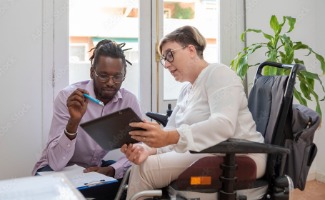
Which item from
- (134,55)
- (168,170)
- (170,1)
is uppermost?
(170,1)

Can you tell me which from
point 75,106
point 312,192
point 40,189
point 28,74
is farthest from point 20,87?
point 312,192

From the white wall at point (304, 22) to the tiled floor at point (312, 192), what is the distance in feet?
0.36

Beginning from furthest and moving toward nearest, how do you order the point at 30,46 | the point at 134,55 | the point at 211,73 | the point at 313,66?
the point at 313,66
the point at 134,55
the point at 30,46
the point at 211,73

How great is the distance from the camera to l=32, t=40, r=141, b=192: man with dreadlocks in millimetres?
1419

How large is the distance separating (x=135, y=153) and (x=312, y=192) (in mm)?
1904

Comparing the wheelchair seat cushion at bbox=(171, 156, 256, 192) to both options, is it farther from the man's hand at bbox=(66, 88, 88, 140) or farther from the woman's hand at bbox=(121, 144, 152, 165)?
the man's hand at bbox=(66, 88, 88, 140)

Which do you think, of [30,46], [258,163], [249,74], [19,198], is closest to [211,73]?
[258,163]

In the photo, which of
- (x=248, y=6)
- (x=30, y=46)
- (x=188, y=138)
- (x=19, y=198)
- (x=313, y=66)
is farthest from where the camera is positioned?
(x=313, y=66)

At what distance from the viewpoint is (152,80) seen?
2.21 metres

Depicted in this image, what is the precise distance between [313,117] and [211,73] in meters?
0.42

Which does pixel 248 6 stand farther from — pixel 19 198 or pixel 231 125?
pixel 19 198

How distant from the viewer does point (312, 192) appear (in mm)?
2471

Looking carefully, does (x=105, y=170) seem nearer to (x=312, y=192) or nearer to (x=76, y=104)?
(x=76, y=104)

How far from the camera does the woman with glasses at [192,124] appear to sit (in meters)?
1.08
